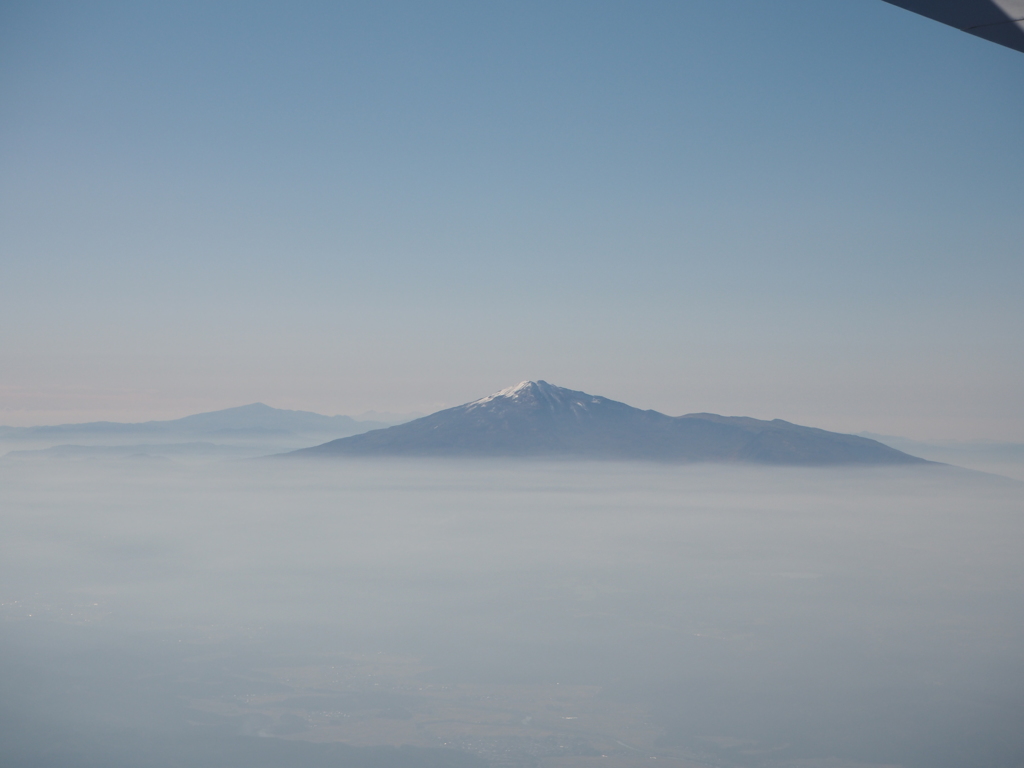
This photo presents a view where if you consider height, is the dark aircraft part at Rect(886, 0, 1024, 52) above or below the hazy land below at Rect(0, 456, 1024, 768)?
above

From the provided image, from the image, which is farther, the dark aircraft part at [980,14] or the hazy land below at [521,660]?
the hazy land below at [521,660]

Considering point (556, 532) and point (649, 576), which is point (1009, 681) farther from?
point (556, 532)

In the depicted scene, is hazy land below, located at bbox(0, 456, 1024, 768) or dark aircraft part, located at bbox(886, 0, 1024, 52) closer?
dark aircraft part, located at bbox(886, 0, 1024, 52)

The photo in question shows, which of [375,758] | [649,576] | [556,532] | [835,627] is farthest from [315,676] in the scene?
[556,532]

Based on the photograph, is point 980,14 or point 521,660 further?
point 521,660

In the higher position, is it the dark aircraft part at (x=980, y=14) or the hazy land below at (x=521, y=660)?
the dark aircraft part at (x=980, y=14)

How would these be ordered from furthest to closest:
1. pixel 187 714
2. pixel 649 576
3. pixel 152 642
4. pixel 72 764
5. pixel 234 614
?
pixel 649 576, pixel 234 614, pixel 152 642, pixel 187 714, pixel 72 764

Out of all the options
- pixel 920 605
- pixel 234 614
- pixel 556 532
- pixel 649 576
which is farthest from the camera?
pixel 556 532

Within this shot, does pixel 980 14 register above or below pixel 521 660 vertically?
above
